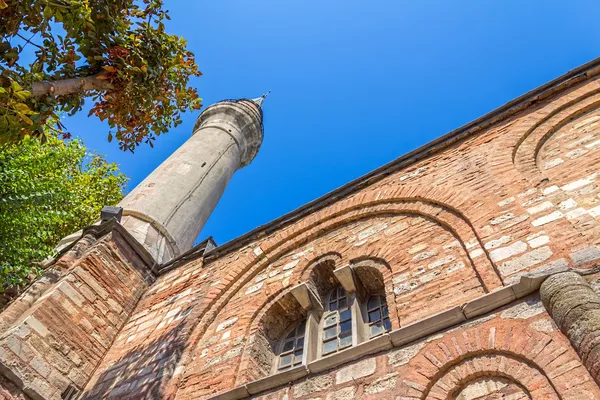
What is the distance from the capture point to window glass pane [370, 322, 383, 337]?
466cm

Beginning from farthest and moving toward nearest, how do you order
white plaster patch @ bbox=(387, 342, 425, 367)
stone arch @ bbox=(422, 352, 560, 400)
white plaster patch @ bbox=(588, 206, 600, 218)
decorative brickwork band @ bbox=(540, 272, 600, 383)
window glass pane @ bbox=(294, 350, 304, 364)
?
window glass pane @ bbox=(294, 350, 304, 364) → white plaster patch @ bbox=(588, 206, 600, 218) → white plaster patch @ bbox=(387, 342, 425, 367) → stone arch @ bbox=(422, 352, 560, 400) → decorative brickwork band @ bbox=(540, 272, 600, 383)

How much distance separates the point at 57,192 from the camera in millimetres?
7105

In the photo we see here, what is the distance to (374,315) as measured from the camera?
497 cm

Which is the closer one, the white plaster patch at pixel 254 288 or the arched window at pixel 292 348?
the arched window at pixel 292 348

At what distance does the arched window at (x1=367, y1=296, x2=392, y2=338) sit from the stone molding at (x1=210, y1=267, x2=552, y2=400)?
0.65 m

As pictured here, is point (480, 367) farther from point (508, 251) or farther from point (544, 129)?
point (544, 129)

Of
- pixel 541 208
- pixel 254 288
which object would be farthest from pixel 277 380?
pixel 541 208

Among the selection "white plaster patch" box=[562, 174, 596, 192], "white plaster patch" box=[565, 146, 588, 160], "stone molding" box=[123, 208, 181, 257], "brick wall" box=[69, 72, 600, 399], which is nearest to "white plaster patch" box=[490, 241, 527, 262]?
"brick wall" box=[69, 72, 600, 399]

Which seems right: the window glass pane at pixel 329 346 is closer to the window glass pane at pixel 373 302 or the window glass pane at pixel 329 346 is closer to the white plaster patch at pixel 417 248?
the window glass pane at pixel 373 302

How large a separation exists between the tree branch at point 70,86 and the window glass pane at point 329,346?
11.4 feet

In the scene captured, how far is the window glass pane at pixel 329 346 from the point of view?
4821 millimetres

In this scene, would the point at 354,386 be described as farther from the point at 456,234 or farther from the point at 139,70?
the point at 139,70

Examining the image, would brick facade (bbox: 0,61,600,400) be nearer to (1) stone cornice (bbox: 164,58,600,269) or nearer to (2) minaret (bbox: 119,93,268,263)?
(1) stone cornice (bbox: 164,58,600,269)

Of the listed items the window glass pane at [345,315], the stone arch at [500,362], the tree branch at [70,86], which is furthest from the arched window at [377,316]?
the tree branch at [70,86]
